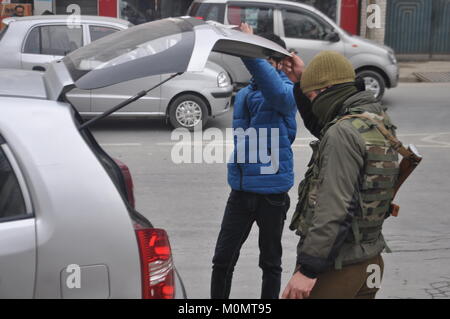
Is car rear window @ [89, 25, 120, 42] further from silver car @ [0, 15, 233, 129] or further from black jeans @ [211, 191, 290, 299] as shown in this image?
black jeans @ [211, 191, 290, 299]

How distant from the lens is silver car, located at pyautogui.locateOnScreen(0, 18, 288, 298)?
279 centimetres

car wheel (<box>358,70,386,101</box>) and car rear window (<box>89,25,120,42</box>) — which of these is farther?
car wheel (<box>358,70,386,101</box>)

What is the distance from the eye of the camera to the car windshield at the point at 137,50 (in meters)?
2.95

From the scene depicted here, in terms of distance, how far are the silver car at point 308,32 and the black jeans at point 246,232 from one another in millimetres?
9261

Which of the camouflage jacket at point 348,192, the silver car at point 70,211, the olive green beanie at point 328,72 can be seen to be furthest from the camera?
the olive green beanie at point 328,72

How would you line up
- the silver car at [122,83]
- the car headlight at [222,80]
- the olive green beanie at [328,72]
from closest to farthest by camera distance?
the olive green beanie at [328,72]
the silver car at [122,83]
the car headlight at [222,80]

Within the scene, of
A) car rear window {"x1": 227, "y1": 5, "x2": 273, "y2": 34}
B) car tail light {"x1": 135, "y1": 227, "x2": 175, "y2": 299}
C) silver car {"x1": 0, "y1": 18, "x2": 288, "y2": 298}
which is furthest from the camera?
car rear window {"x1": 227, "y1": 5, "x2": 273, "y2": 34}

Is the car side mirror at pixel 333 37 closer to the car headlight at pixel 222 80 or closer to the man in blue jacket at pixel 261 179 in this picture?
the car headlight at pixel 222 80

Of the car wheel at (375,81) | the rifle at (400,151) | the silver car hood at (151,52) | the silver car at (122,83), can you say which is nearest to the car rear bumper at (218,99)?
the silver car at (122,83)

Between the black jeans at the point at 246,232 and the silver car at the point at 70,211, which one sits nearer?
the silver car at the point at 70,211

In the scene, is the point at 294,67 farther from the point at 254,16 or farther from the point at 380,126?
the point at 254,16

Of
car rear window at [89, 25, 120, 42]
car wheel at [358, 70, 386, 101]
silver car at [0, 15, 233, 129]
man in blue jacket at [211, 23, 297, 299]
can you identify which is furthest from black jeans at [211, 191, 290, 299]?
car wheel at [358, 70, 386, 101]
